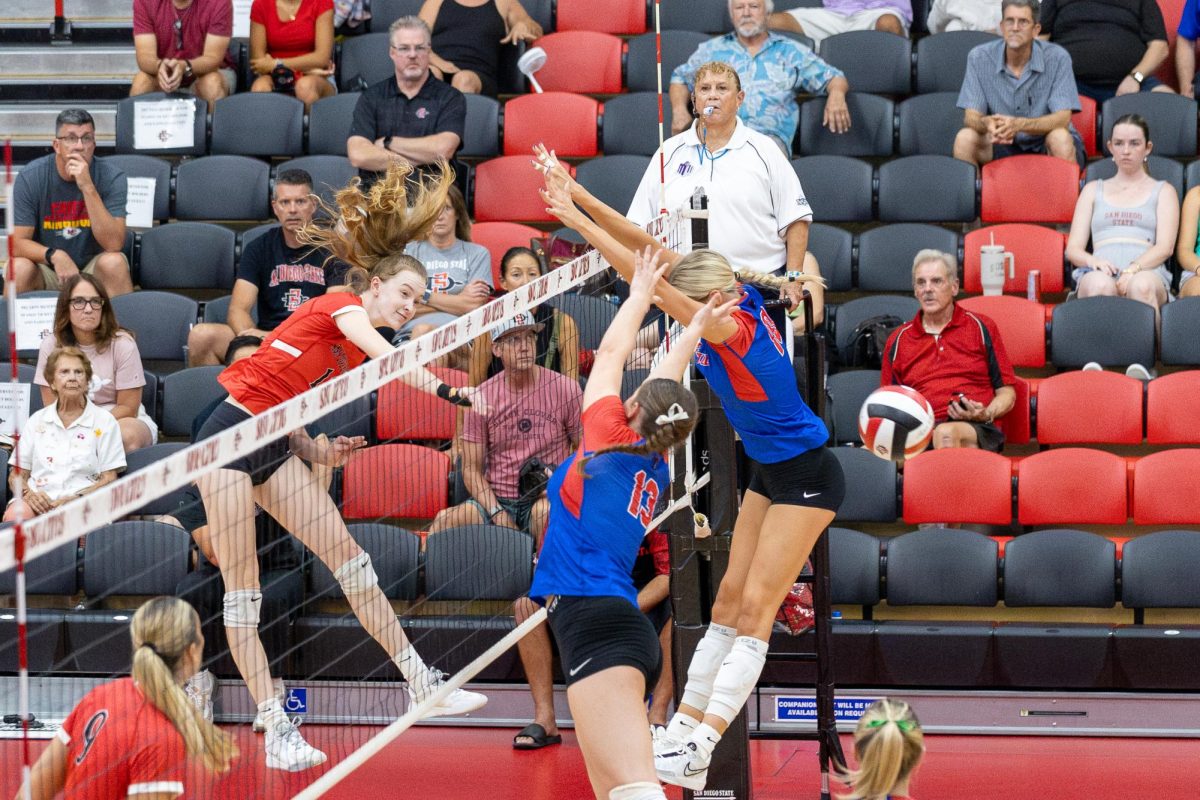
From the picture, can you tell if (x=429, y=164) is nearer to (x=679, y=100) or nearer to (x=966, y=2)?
(x=679, y=100)

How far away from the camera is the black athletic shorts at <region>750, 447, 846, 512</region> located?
6.04m

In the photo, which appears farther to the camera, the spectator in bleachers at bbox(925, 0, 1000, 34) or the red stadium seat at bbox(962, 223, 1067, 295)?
the spectator in bleachers at bbox(925, 0, 1000, 34)

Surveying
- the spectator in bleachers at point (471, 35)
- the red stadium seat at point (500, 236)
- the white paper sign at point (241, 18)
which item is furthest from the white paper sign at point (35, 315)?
the white paper sign at point (241, 18)

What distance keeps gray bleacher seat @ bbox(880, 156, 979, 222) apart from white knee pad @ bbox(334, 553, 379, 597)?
556 cm

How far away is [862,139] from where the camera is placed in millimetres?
11094

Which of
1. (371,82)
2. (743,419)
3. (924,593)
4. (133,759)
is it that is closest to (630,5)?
(371,82)

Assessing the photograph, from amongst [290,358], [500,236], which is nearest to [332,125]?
[500,236]

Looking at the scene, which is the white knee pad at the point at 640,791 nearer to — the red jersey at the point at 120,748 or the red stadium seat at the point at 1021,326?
the red jersey at the point at 120,748

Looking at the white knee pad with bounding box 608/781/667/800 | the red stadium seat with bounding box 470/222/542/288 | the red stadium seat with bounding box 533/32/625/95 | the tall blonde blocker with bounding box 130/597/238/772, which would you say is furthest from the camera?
the red stadium seat with bounding box 533/32/625/95

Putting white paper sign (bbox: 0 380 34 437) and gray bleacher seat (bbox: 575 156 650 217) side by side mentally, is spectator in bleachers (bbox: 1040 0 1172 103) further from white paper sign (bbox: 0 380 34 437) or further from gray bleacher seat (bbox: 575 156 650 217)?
white paper sign (bbox: 0 380 34 437)

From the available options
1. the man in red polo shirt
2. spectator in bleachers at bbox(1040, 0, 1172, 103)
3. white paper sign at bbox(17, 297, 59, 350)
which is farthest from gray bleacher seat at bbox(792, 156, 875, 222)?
white paper sign at bbox(17, 297, 59, 350)

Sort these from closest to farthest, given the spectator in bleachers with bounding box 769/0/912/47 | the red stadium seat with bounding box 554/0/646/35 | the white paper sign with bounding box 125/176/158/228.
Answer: the white paper sign with bounding box 125/176/158/228 < the spectator in bleachers with bounding box 769/0/912/47 < the red stadium seat with bounding box 554/0/646/35

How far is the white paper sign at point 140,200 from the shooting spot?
1075cm

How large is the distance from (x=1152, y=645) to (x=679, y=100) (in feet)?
15.5
